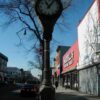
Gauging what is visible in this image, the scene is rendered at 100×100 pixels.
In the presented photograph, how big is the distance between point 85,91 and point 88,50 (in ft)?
18.1

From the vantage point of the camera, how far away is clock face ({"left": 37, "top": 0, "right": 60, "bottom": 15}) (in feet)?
22.9

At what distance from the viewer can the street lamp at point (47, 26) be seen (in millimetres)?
6488

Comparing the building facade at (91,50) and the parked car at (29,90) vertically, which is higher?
the building facade at (91,50)

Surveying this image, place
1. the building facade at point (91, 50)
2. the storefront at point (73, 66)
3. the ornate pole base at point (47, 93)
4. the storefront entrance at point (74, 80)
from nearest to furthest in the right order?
1. the ornate pole base at point (47, 93)
2. the building facade at point (91, 50)
3. the storefront entrance at point (74, 80)
4. the storefront at point (73, 66)

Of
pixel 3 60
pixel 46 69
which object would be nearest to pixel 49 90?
pixel 46 69

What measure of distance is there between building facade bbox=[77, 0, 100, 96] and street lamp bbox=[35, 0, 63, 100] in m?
24.0

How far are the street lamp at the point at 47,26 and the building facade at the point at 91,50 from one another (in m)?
24.0

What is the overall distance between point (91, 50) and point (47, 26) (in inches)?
1100

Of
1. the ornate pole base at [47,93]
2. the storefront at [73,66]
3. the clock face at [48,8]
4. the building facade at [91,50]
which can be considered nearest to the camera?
the ornate pole base at [47,93]

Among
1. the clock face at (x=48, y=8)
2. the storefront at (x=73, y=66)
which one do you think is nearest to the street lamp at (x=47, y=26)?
the clock face at (x=48, y=8)

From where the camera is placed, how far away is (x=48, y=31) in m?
6.80

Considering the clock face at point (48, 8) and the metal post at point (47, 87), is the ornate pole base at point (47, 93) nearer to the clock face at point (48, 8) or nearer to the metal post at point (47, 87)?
the metal post at point (47, 87)

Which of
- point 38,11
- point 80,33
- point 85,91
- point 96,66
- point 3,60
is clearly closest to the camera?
point 38,11

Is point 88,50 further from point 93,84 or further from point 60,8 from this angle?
point 60,8
